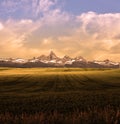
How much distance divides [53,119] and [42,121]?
0.68 m

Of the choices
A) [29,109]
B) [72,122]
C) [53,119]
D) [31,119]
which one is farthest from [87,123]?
[29,109]

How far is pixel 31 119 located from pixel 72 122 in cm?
139

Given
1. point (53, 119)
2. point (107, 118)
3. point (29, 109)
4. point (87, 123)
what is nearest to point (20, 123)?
point (53, 119)

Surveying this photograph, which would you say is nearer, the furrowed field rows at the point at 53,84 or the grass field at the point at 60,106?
the grass field at the point at 60,106

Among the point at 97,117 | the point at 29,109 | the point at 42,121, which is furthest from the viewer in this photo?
the point at 29,109

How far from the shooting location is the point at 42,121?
9961mm

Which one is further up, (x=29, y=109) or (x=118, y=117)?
(x=118, y=117)

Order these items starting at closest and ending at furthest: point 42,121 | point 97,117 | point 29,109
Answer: point 42,121 → point 97,117 → point 29,109

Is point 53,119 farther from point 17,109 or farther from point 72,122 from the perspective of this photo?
point 17,109

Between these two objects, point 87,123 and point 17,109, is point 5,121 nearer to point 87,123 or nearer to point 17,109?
point 87,123

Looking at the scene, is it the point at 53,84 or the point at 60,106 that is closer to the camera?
the point at 60,106

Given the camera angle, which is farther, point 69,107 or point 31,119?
point 69,107

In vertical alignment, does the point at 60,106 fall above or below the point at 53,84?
above

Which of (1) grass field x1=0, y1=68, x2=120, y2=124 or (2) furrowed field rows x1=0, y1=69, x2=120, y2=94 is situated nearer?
(1) grass field x1=0, y1=68, x2=120, y2=124
